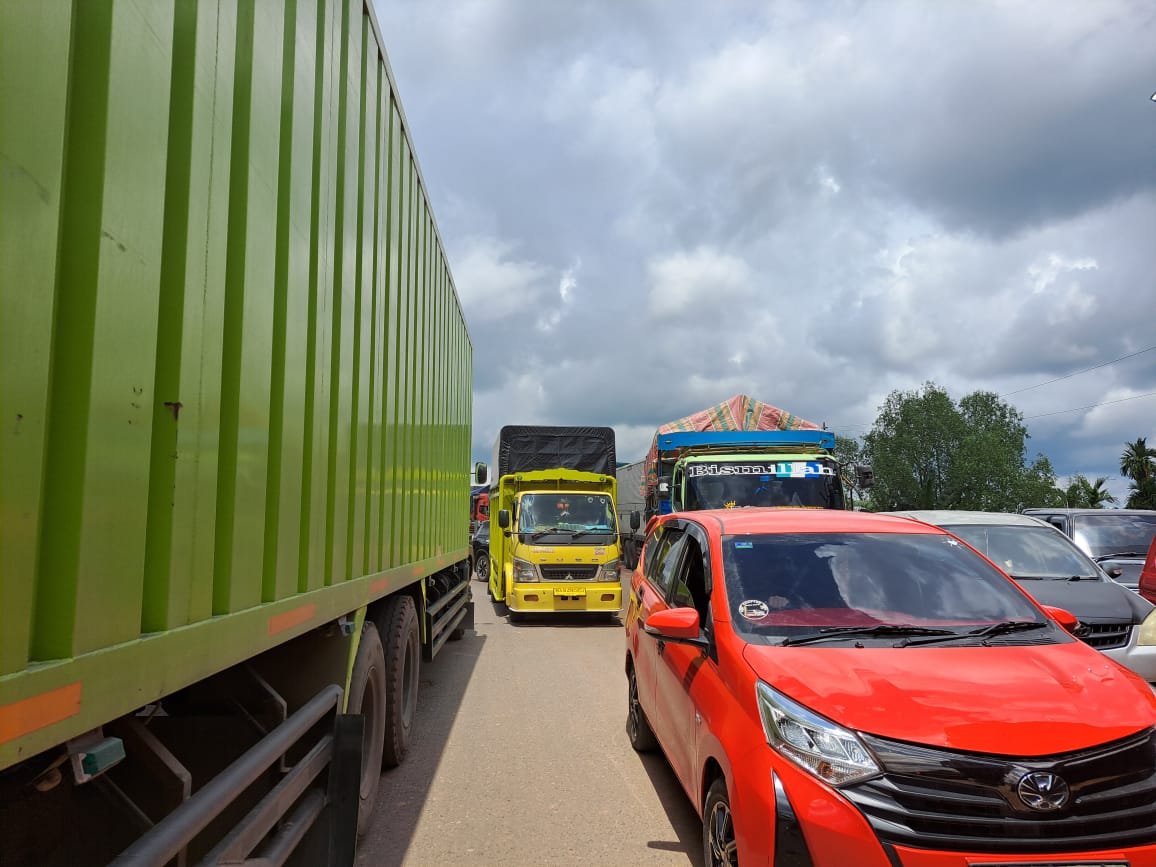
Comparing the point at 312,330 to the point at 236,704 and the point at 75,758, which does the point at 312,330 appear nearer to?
the point at 236,704

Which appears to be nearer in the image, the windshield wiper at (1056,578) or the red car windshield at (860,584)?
the red car windshield at (860,584)

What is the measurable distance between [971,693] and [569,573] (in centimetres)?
1013

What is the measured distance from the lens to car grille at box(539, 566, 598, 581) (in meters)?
12.9

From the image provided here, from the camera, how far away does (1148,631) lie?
6.60m

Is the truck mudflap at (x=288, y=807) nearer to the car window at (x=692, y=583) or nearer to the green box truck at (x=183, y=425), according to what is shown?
the green box truck at (x=183, y=425)

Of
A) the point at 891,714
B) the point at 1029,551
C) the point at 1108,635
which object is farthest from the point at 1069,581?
the point at 891,714

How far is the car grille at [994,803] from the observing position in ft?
8.63

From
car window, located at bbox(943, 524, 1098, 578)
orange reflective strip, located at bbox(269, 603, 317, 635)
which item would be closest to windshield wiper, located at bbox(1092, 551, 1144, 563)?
car window, located at bbox(943, 524, 1098, 578)

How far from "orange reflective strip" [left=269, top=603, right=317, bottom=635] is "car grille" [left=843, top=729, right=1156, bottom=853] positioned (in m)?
2.08

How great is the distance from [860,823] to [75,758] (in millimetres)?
2288

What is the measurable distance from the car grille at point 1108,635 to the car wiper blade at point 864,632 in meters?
3.81

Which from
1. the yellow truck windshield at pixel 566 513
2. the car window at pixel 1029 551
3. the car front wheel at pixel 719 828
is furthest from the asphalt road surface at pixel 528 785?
the yellow truck windshield at pixel 566 513

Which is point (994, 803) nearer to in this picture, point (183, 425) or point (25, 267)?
point (183, 425)

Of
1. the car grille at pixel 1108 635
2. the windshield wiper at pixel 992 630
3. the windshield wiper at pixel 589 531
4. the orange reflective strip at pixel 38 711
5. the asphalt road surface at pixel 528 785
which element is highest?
the orange reflective strip at pixel 38 711
